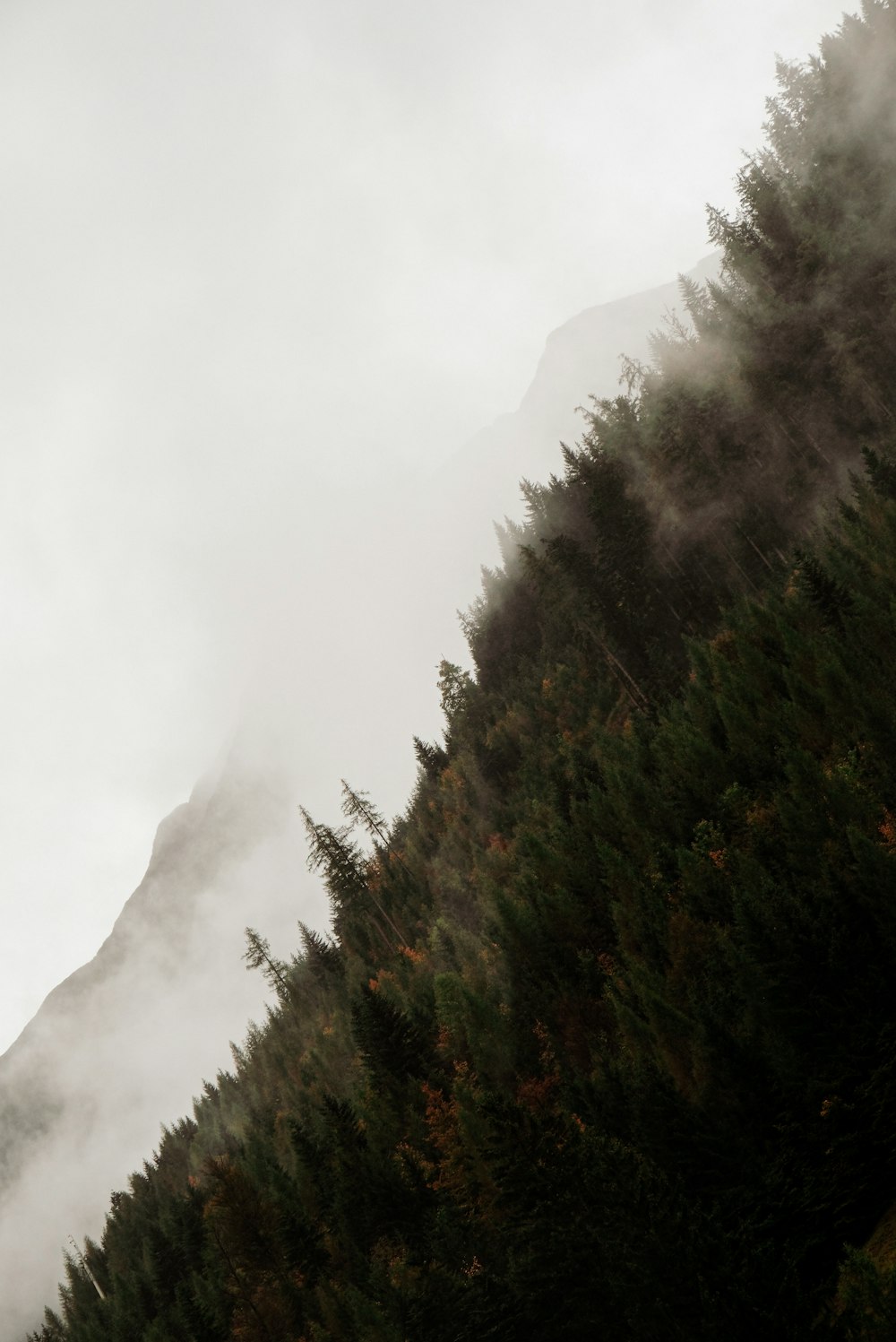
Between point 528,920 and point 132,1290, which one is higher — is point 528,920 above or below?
above

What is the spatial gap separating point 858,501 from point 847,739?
22327mm

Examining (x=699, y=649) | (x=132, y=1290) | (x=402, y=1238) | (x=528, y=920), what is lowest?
(x=132, y=1290)

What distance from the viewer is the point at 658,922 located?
3712 cm

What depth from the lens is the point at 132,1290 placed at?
89.2 m

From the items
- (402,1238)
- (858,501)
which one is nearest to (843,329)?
(858,501)

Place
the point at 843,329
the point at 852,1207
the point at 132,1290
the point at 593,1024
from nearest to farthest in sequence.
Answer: the point at 852,1207
the point at 593,1024
the point at 843,329
the point at 132,1290

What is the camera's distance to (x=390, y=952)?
7750 cm

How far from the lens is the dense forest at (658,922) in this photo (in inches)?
904

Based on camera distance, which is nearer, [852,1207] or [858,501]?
[852,1207]

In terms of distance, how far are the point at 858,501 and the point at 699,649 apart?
14.5 metres

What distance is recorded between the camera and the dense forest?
75.3 feet

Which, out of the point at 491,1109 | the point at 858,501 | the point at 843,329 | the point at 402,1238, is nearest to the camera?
the point at 491,1109

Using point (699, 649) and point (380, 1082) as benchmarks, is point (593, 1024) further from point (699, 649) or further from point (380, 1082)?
point (699, 649)

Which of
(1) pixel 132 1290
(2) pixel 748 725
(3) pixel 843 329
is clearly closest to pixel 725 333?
(3) pixel 843 329
